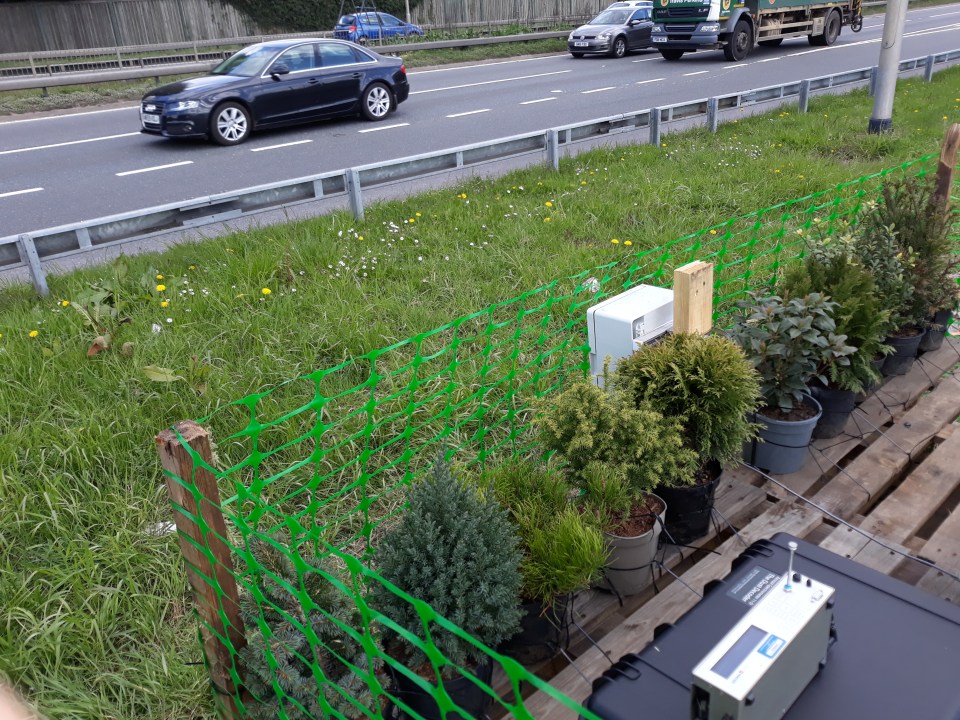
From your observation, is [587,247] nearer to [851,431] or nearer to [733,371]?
[851,431]

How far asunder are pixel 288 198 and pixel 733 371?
4529 millimetres

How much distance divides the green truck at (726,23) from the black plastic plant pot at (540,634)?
63.0 ft

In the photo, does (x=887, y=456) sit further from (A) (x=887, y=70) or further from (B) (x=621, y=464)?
(A) (x=887, y=70)

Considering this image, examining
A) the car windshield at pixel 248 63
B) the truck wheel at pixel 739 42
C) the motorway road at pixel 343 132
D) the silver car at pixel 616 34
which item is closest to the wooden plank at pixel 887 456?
the motorway road at pixel 343 132

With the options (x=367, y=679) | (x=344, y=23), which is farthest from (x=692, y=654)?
(x=344, y=23)

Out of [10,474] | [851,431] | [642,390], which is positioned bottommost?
[851,431]

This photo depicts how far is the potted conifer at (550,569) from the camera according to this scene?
2.62m

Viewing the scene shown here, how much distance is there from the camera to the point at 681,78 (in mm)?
17453

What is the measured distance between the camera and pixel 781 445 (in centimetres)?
362

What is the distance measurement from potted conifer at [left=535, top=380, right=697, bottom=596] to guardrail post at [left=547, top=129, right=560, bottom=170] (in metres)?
5.92

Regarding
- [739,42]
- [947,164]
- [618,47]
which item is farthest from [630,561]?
[618,47]

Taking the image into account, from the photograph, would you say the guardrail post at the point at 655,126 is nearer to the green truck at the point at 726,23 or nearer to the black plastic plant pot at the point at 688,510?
the black plastic plant pot at the point at 688,510

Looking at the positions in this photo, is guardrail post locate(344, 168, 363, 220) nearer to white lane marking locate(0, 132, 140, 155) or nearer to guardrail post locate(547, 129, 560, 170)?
guardrail post locate(547, 129, 560, 170)

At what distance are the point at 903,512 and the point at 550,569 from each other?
1728mm
